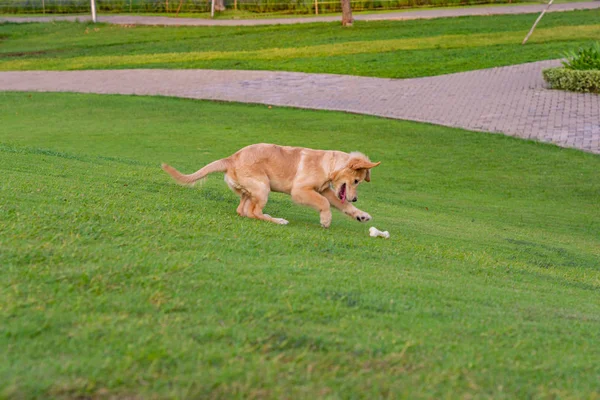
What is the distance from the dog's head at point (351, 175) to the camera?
7770mm

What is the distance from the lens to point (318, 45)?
111 ft

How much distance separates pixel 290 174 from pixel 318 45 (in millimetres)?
26714

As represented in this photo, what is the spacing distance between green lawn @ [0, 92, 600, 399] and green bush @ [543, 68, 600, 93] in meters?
12.1

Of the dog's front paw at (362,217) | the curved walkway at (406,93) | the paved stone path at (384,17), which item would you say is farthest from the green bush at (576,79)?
the paved stone path at (384,17)

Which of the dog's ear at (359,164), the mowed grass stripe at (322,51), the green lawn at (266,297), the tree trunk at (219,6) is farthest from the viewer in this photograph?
the tree trunk at (219,6)

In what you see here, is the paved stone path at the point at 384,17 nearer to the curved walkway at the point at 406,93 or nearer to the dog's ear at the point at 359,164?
the curved walkway at the point at 406,93

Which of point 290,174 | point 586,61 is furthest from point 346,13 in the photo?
point 290,174

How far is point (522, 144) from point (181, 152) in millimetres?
7108

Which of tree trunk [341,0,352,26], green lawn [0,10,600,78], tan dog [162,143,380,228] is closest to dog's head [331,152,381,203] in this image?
tan dog [162,143,380,228]

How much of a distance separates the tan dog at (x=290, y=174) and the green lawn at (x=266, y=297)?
0.30 metres

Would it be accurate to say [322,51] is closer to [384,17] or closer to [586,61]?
[586,61]

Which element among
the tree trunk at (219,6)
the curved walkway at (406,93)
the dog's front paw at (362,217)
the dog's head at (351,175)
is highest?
the tree trunk at (219,6)

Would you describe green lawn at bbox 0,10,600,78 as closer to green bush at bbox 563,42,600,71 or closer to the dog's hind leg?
green bush at bbox 563,42,600,71

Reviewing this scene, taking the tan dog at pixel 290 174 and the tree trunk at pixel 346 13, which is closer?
the tan dog at pixel 290 174
